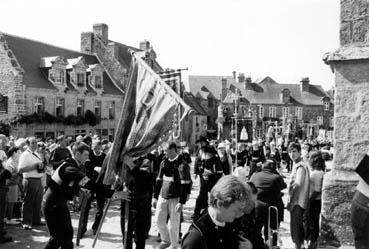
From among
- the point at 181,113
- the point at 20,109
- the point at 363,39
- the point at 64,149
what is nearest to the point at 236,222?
the point at 181,113

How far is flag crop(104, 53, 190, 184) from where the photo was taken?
469 cm

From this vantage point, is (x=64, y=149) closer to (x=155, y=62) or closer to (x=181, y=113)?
(x=181, y=113)

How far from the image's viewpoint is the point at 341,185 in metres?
4.56

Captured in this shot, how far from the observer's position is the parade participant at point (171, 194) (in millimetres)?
6957

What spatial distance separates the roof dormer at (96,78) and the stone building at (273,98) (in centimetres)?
3533

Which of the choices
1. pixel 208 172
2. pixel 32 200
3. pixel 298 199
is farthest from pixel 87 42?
pixel 298 199

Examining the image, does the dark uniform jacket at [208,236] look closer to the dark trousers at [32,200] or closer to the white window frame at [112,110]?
the dark trousers at [32,200]

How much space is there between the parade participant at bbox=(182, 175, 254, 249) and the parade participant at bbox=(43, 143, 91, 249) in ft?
10.7

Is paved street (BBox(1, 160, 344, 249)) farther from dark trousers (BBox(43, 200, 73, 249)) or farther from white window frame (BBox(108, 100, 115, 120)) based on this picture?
white window frame (BBox(108, 100, 115, 120))

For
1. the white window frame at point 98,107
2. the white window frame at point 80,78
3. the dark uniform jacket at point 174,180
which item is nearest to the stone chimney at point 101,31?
the white window frame at point 98,107

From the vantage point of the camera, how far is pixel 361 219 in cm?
384

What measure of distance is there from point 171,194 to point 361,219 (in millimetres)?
3694

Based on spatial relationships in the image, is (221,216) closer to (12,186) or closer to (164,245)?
(164,245)

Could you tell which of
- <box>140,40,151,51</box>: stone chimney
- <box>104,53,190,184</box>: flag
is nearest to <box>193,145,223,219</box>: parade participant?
<box>104,53,190,184</box>: flag
